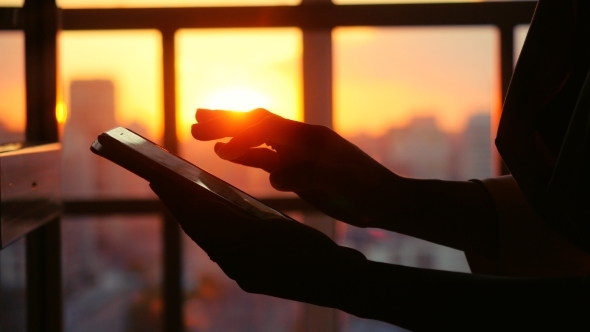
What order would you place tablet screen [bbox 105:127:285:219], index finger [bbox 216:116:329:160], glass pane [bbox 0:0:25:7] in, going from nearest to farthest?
tablet screen [bbox 105:127:285:219] → index finger [bbox 216:116:329:160] → glass pane [bbox 0:0:25:7]

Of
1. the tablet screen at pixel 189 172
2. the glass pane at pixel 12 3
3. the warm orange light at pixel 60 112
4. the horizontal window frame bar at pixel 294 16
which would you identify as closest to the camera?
the tablet screen at pixel 189 172

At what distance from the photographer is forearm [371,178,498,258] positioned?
0.81m

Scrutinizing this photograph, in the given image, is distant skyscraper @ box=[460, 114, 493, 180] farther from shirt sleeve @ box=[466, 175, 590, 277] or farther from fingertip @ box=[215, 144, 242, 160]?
fingertip @ box=[215, 144, 242, 160]

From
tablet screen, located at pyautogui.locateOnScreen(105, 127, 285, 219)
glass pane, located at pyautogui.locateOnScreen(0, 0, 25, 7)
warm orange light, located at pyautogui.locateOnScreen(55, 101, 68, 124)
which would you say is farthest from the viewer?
warm orange light, located at pyautogui.locateOnScreen(55, 101, 68, 124)

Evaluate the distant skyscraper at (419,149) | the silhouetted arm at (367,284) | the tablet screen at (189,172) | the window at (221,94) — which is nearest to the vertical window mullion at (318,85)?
the window at (221,94)

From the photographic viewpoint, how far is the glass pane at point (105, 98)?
1.68m

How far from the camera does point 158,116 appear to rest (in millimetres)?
1695

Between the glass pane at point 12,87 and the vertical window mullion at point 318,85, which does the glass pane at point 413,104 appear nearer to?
the vertical window mullion at point 318,85

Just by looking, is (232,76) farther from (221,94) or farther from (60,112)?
(60,112)

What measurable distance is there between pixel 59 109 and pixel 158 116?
0.30 meters

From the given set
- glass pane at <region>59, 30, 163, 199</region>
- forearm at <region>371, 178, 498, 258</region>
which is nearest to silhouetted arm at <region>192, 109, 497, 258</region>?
forearm at <region>371, 178, 498, 258</region>

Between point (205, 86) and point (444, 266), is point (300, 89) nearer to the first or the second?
point (205, 86)

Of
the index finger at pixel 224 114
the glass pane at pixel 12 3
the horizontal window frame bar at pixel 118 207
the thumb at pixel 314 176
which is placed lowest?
the horizontal window frame bar at pixel 118 207

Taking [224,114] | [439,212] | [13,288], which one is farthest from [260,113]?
[13,288]
